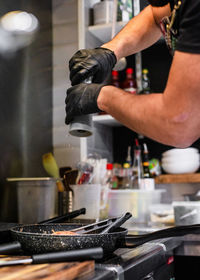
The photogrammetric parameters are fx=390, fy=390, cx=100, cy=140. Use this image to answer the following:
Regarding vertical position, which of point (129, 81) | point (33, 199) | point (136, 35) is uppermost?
point (129, 81)

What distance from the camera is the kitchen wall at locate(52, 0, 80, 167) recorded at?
78.3 inches

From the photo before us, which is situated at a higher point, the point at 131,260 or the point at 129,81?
the point at 129,81

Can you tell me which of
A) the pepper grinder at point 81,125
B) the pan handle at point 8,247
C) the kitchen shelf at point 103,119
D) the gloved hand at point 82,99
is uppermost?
the kitchen shelf at point 103,119

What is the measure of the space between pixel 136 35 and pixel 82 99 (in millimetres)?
300

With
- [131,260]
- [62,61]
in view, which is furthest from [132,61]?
[131,260]

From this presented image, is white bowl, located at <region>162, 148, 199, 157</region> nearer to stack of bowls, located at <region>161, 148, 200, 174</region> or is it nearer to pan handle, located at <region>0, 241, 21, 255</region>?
stack of bowls, located at <region>161, 148, 200, 174</region>

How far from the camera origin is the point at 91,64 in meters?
1.05

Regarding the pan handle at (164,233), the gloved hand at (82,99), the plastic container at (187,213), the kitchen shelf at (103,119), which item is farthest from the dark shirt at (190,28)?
the kitchen shelf at (103,119)

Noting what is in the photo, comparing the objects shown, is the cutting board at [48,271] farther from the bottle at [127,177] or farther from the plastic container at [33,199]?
the bottle at [127,177]

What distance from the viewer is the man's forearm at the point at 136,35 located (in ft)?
3.66

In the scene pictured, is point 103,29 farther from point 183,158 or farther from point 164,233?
point 164,233

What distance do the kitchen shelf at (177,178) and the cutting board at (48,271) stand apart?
4.67ft

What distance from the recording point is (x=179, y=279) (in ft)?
4.28

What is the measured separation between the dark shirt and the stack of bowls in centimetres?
132
